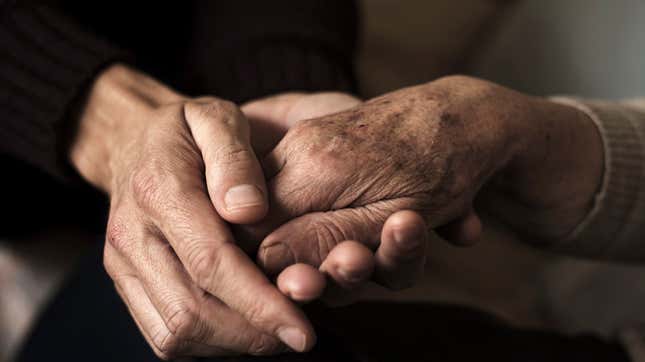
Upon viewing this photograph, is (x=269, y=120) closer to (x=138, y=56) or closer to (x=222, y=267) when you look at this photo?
(x=222, y=267)

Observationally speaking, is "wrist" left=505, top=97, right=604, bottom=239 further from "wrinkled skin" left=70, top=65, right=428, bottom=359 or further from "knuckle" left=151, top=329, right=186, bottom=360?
"knuckle" left=151, top=329, right=186, bottom=360

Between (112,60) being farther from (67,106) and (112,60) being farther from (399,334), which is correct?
(399,334)

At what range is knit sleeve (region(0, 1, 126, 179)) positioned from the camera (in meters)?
0.86

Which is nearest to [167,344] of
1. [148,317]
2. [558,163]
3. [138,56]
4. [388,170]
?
[148,317]

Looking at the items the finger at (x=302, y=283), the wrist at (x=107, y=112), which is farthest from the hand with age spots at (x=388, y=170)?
the wrist at (x=107, y=112)

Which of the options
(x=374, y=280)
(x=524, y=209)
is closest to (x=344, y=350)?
(x=374, y=280)

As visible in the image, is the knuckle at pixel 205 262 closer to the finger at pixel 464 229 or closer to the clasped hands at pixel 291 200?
the clasped hands at pixel 291 200

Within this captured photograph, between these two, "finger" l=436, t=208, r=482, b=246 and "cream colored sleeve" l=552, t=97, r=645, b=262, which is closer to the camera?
"finger" l=436, t=208, r=482, b=246

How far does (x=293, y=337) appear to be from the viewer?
0.53m

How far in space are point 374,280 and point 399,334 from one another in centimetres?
17

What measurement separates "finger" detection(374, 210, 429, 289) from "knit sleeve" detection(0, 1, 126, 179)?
→ 0.54m

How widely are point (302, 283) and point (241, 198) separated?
0.33 ft

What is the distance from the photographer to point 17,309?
116 cm

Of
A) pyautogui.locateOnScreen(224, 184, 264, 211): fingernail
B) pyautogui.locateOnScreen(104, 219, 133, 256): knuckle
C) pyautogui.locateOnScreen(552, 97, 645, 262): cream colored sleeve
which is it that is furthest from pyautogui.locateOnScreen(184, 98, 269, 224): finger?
pyautogui.locateOnScreen(552, 97, 645, 262): cream colored sleeve
